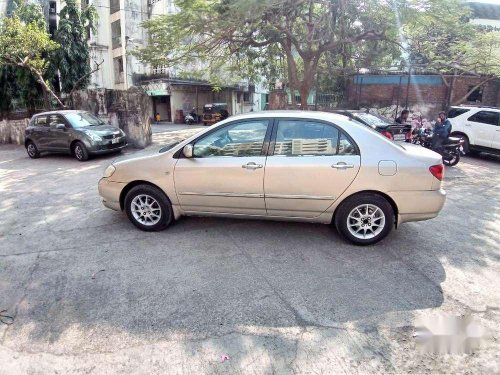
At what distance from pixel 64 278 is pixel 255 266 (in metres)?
1.97

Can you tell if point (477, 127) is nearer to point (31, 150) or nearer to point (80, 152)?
point (80, 152)

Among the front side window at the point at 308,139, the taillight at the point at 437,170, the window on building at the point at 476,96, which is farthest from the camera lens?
the window on building at the point at 476,96

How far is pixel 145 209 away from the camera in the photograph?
4637 millimetres

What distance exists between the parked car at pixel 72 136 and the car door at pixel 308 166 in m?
8.02

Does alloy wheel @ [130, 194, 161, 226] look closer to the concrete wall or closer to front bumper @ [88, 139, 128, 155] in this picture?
front bumper @ [88, 139, 128, 155]

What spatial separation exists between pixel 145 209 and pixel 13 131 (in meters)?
13.8

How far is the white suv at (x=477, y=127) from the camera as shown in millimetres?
10414

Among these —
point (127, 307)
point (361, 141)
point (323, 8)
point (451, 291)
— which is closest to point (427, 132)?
point (323, 8)

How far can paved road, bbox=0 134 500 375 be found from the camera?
251 cm

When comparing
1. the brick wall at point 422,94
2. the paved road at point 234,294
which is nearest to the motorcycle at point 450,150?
the paved road at point 234,294

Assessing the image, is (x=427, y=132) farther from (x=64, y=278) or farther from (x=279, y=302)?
(x=64, y=278)

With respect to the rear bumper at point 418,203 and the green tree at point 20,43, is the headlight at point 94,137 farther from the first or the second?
the rear bumper at point 418,203

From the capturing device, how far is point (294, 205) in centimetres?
415

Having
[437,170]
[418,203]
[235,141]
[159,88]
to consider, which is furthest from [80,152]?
[159,88]
